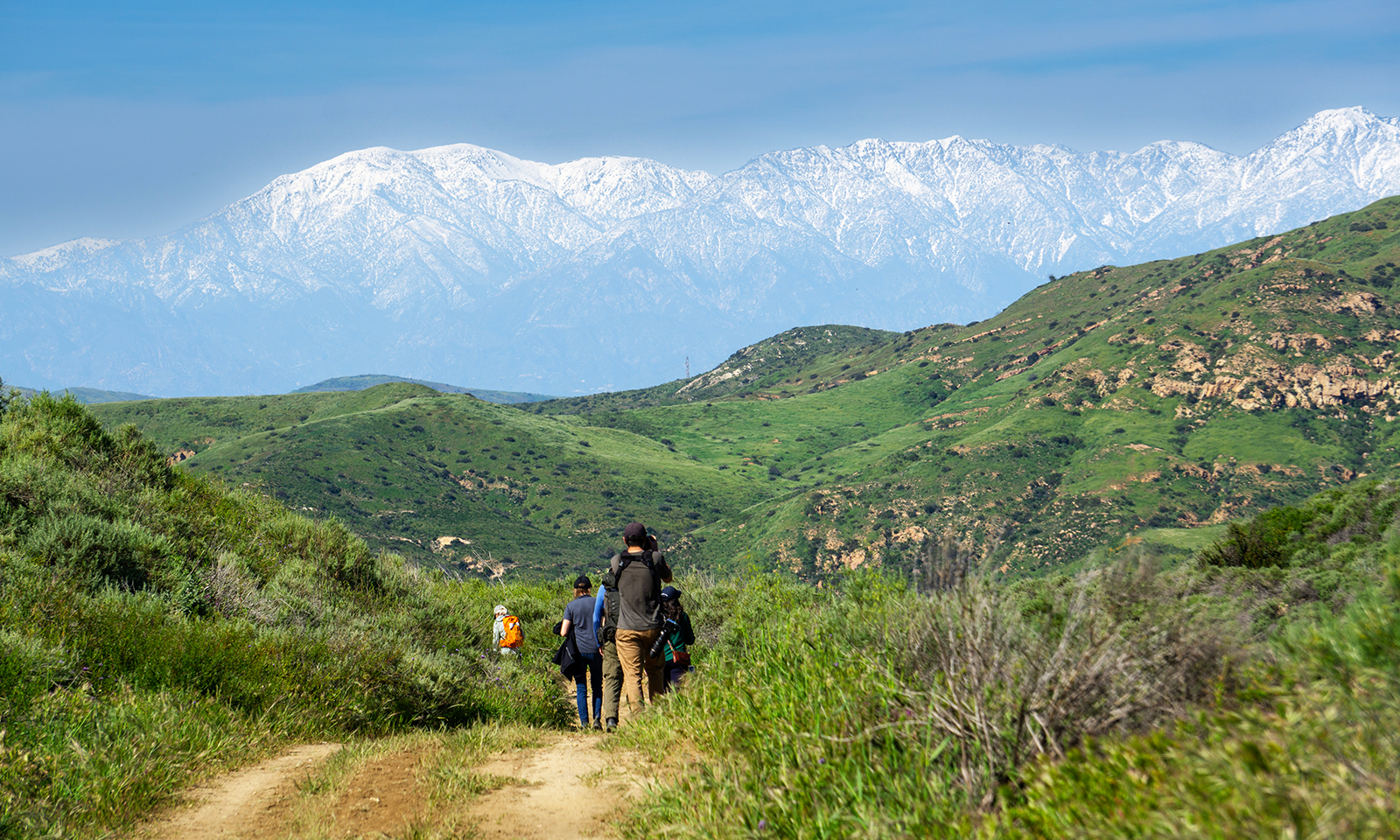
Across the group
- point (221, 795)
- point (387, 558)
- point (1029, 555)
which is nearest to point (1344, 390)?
point (1029, 555)

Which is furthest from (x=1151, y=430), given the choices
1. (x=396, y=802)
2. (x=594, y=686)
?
(x=396, y=802)

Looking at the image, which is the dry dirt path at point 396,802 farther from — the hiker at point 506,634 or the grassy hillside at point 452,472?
the grassy hillside at point 452,472

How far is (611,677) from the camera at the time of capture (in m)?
9.56

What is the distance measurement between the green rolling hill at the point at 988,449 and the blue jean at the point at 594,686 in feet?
249

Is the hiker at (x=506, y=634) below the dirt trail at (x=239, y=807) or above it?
below

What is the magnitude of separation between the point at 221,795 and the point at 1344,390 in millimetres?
138004

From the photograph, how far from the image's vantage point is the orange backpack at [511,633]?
1395cm

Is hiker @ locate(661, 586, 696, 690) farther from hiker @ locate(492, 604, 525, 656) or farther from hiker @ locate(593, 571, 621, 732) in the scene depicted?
hiker @ locate(492, 604, 525, 656)

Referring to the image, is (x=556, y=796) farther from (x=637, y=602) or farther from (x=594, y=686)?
(x=594, y=686)

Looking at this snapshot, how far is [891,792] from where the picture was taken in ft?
13.8

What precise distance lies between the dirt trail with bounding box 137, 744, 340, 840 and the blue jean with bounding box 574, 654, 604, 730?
3987mm

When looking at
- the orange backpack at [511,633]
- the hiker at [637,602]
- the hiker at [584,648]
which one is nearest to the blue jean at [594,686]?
the hiker at [584,648]

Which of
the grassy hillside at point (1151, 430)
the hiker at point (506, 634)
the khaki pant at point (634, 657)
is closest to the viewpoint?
the khaki pant at point (634, 657)

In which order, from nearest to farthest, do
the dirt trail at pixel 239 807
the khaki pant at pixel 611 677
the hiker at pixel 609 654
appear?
1. the dirt trail at pixel 239 807
2. the hiker at pixel 609 654
3. the khaki pant at pixel 611 677
